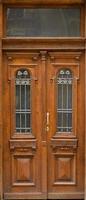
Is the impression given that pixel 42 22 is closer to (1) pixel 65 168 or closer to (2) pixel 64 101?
(2) pixel 64 101

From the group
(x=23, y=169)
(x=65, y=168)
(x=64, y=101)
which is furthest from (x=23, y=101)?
(x=65, y=168)

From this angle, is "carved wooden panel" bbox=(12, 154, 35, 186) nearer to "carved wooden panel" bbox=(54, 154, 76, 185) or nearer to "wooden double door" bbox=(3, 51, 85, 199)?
"wooden double door" bbox=(3, 51, 85, 199)

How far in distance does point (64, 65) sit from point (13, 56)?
83 centimetres

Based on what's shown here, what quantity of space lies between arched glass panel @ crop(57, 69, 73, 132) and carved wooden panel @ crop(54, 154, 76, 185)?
1.49ft

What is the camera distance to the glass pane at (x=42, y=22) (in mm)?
7055

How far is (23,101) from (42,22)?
1299 millimetres

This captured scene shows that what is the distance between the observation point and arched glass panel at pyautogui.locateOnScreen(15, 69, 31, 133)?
7160 mm

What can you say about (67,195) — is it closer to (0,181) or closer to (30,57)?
(0,181)

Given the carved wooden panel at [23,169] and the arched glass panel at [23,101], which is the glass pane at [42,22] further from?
the carved wooden panel at [23,169]

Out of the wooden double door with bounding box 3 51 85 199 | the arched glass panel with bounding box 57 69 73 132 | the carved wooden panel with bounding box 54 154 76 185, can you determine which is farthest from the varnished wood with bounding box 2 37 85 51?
the carved wooden panel with bounding box 54 154 76 185

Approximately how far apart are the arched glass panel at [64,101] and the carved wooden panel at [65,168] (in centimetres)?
45

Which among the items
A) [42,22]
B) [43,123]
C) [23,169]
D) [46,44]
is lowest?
[23,169]

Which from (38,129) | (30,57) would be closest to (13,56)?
(30,57)

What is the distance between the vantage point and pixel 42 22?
709 centimetres
